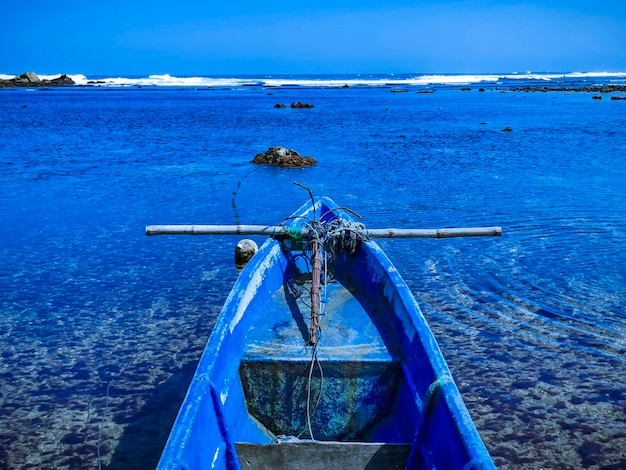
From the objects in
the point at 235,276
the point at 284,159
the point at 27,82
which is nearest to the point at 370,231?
the point at 235,276

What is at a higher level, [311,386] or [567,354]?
[311,386]

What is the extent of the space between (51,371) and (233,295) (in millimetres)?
2533

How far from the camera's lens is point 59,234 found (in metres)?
10.3

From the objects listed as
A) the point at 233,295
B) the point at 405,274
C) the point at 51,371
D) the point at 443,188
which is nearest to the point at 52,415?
the point at 51,371

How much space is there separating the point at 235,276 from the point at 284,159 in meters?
9.37

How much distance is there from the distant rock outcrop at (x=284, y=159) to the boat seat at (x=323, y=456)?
1401cm

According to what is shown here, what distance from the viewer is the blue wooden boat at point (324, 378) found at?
3.26m

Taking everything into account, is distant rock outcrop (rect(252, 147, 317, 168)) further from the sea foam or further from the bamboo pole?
the sea foam

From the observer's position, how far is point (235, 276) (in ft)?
27.1

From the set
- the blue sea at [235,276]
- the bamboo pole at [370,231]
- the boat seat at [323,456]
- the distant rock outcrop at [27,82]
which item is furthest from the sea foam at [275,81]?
the boat seat at [323,456]

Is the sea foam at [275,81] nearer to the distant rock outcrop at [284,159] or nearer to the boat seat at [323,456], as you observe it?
the distant rock outcrop at [284,159]

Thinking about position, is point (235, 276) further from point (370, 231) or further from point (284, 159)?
point (284, 159)

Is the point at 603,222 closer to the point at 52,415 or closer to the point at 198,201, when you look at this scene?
the point at 198,201

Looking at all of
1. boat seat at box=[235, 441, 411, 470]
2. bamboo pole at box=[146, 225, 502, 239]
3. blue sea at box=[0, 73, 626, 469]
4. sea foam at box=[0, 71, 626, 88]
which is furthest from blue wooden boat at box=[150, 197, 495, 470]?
sea foam at box=[0, 71, 626, 88]
